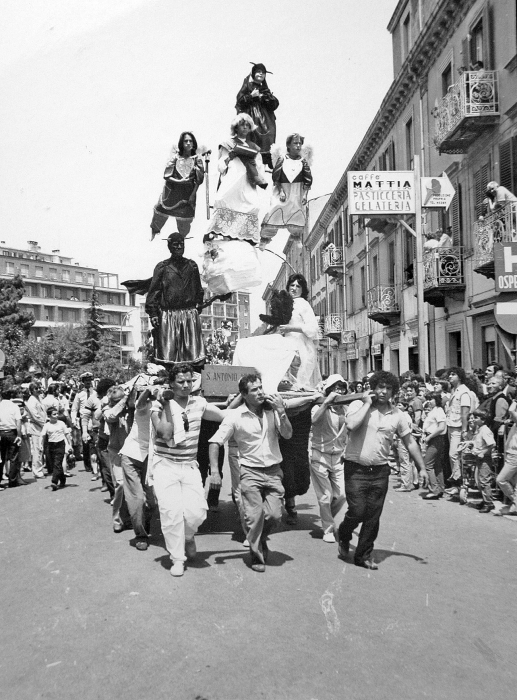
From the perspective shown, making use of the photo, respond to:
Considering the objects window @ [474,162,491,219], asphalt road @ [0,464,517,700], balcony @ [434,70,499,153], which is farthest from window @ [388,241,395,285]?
Result: asphalt road @ [0,464,517,700]

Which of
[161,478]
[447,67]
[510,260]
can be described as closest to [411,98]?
[447,67]

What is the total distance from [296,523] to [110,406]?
2742 mm

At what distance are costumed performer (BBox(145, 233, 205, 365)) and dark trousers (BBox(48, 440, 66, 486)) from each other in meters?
4.08

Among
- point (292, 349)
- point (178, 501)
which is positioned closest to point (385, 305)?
point (292, 349)

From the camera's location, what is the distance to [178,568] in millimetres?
6289

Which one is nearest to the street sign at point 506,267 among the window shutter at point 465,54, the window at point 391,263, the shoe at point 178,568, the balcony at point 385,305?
the shoe at point 178,568

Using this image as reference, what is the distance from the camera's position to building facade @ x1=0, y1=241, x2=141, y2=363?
8638 centimetres

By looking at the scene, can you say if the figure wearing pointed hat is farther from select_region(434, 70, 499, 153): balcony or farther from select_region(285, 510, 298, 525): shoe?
select_region(434, 70, 499, 153): balcony

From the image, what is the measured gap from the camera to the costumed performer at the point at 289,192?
977 cm

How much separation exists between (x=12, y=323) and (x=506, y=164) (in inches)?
1360

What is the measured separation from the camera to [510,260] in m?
10.2

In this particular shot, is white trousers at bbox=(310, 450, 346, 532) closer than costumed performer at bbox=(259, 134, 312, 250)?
Yes

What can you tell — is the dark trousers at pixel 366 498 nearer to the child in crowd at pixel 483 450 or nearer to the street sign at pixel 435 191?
the child in crowd at pixel 483 450

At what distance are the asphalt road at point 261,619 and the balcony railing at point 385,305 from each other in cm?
1891
